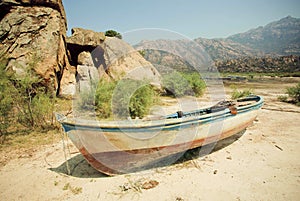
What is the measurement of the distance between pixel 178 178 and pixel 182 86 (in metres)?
11.6

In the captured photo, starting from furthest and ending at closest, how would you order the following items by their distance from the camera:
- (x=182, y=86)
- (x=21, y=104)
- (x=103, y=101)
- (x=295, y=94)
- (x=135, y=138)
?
(x=182, y=86), (x=295, y=94), (x=103, y=101), (x=21, y=104), (x=135, y=138)

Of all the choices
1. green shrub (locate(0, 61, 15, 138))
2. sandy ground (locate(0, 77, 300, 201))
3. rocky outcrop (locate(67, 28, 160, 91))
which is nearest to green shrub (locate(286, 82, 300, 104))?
sandy ground (locate(0, 77, 300, 201))

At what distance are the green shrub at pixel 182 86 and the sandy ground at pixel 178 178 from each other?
957 centimetres

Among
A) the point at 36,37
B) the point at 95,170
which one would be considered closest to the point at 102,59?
the point at 36,37

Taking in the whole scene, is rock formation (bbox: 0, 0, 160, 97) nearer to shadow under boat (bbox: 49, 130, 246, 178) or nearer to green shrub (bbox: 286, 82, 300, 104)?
shadow under boat (bbox: 49, 130, 246, 178)

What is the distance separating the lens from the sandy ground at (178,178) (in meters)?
3.60

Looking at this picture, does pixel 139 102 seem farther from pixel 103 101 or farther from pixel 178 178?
pixel 178 178

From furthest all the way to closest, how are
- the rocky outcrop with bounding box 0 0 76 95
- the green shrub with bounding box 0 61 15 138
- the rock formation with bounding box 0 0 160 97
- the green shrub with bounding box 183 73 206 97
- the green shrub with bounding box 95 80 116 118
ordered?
the green shrub with bounding box 183 73 206 97
the rock formation with bounding box 0 0 160 97
the rocky outcrop with bounding box 0 0 76 95
the green shrub with bounding box 95 80 116 118
the green shrub with bounding box 0 61 15 138

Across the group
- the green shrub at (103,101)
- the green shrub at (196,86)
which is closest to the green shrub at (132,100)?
the green shrub at (103,101)

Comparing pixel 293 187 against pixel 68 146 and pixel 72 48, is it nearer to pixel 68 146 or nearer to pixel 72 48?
pixel 68 146

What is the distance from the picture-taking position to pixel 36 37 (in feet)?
A: 35.9

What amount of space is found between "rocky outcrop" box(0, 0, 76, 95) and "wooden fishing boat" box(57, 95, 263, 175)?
26.1 feet

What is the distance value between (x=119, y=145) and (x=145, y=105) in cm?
484

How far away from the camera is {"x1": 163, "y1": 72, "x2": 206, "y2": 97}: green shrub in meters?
15.1
